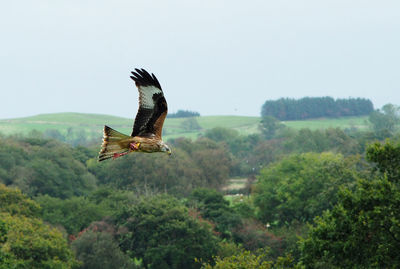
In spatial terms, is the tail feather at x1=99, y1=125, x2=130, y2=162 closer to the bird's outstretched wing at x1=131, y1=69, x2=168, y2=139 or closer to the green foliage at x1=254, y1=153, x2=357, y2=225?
the bird's outstretched wing at x1=131, y1=69, x2=168, y2=139

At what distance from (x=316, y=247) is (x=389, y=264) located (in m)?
3.65

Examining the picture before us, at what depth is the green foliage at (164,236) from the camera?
59156mm

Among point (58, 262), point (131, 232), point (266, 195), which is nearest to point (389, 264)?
point (58, 262)

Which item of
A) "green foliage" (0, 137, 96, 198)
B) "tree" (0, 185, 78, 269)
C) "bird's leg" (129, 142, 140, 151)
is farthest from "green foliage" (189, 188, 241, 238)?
"bird's leg" (129, 142, 140, 151)

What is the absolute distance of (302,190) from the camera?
76.5m

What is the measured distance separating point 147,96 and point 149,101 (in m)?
0.12

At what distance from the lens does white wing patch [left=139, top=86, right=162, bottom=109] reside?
14375 millimetres

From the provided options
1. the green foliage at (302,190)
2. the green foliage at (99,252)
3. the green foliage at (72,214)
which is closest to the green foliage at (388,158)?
the green foliage at (99,252)

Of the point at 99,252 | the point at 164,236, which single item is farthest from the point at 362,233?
the point at 164,236

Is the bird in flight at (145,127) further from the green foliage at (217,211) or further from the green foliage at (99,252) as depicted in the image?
the green foliage at (217,211)

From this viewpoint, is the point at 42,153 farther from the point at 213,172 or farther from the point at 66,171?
the point at 213,172

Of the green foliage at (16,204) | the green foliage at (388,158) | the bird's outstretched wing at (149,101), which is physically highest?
the bird's outstretched wing at (149,101)

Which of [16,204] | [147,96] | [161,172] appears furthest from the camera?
[161,172]

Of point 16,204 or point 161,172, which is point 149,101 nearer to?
point 16,204
